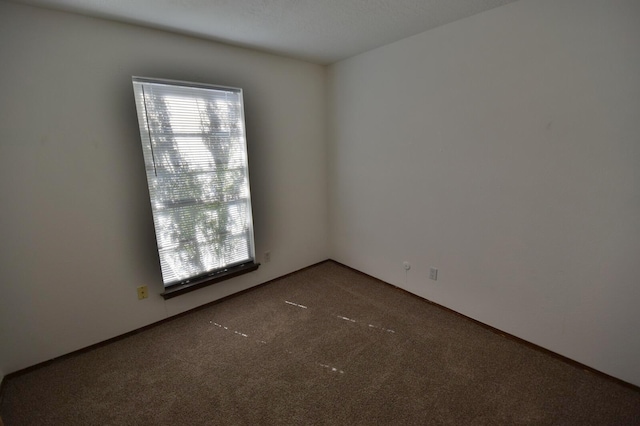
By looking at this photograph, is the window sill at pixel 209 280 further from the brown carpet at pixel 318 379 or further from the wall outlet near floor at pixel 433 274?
the wall outlet near floor at pixel 433 274

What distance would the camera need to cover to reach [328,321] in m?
2.46

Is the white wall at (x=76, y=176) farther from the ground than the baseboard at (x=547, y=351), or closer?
farther from the ground

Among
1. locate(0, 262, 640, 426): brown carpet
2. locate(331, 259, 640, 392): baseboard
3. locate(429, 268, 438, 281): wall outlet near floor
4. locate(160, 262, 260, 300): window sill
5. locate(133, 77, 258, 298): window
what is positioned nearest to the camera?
locate(0, 262, 640, 426): brown carpet

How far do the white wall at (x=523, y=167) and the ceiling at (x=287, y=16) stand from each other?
0.80 feet

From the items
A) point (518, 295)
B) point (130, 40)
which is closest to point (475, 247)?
point (518, 295)

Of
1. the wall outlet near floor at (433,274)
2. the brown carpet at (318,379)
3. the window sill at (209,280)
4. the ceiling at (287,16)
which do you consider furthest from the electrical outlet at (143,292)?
the wall outlet near floor at (433,274)

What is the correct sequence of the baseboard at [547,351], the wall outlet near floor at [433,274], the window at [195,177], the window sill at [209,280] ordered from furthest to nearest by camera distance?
the wall outlet near floor at [433,274]
the window sill at [209,280]
the window at [195,177]
the baseboard at [547,351]

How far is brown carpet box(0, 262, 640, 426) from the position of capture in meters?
1.57

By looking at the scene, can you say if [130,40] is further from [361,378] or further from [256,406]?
[361,378]

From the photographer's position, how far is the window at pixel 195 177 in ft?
7.38

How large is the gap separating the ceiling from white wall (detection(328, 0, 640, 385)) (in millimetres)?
245

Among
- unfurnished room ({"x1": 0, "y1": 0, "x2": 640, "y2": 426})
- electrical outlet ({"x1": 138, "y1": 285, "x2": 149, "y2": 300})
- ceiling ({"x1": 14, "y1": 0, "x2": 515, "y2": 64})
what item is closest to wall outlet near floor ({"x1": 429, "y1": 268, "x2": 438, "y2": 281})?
unfurnished room ({"x1": 0, "y1": 0, "x2": 640, "y2": 426})

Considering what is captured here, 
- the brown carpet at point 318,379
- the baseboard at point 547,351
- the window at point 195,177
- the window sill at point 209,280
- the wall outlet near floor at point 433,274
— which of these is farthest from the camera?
the wall outlet near floor at point 433,274

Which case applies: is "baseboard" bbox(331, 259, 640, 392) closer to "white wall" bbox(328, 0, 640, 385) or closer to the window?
"white wall" bbox(328, 0, 640, 385)
